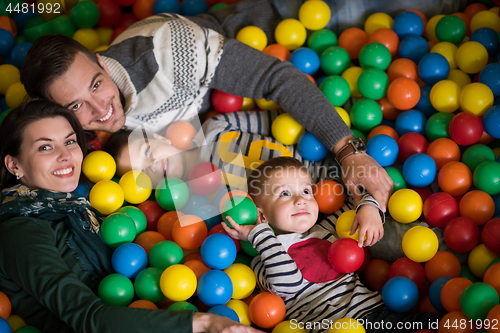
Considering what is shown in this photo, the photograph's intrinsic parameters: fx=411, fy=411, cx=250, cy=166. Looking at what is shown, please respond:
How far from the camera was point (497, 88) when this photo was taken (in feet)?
5.83

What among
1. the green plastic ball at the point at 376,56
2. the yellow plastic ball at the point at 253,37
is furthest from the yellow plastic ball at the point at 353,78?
the yellow plastic ball at the point at 253,37

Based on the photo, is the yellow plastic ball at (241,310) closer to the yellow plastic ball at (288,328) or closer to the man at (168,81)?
the yellow plastic ball at (288,328)

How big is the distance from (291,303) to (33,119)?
122 centimetres

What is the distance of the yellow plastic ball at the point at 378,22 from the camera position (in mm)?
2312

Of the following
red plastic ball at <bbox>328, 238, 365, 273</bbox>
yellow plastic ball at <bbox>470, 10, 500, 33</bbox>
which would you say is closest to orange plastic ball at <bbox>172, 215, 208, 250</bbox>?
red plastic ball at <bbox>328, 238, 365, 273</bbox>

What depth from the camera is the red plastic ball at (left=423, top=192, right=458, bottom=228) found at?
5.15 ft

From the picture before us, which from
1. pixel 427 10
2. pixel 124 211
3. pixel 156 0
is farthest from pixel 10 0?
pixel 427 10

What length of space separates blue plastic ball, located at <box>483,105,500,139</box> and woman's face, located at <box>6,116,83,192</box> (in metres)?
1.69

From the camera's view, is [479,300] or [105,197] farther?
[105,197]

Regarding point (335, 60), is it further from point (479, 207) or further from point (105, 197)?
point (105, 197)

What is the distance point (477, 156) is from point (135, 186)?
4.80 ft

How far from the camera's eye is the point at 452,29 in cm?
211

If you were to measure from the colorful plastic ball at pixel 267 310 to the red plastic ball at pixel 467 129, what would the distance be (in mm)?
1008

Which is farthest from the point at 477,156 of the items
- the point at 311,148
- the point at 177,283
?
the point at 177,283
